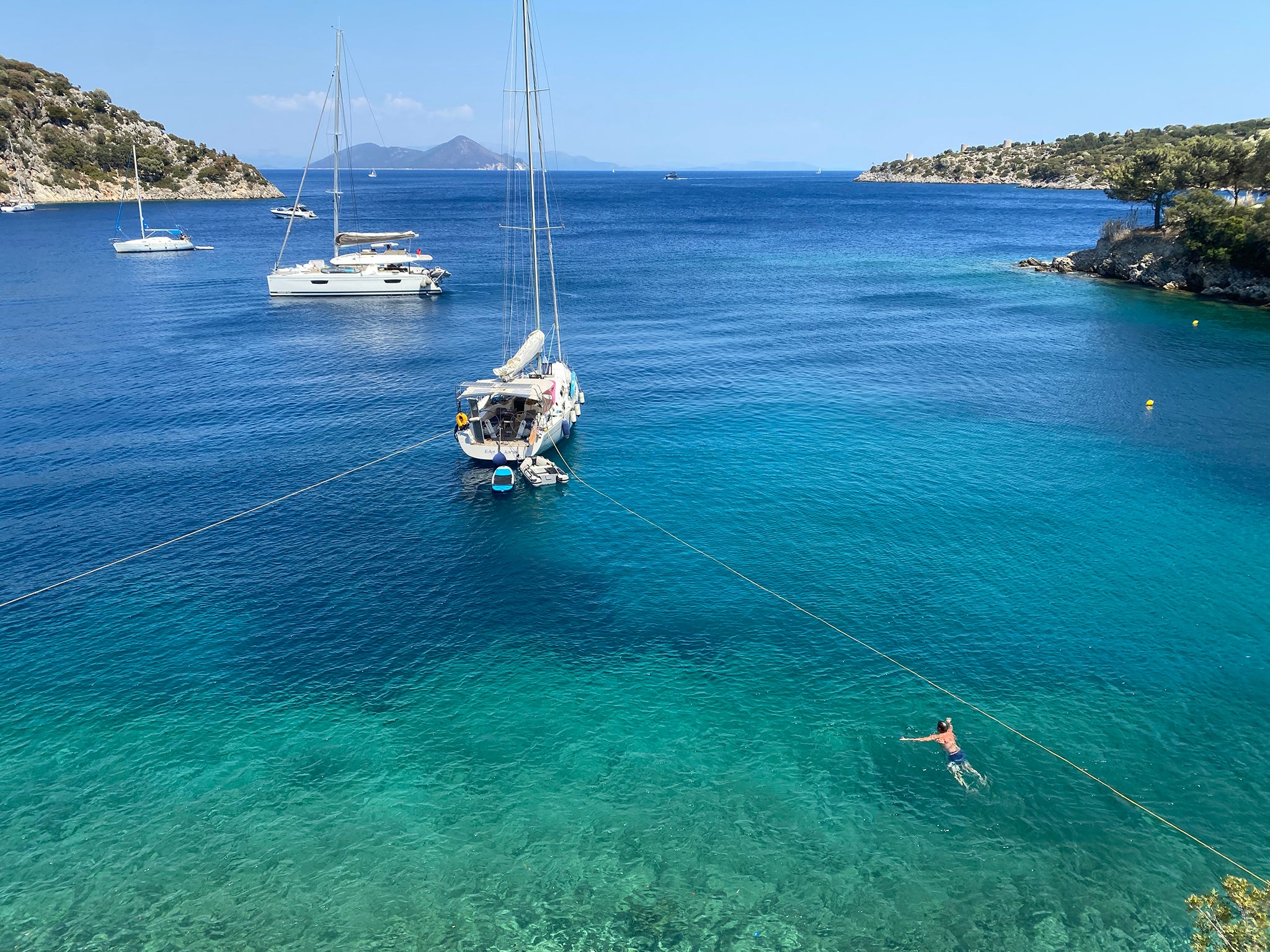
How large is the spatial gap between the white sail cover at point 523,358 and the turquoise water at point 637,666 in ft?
22.8

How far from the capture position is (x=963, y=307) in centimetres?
10094

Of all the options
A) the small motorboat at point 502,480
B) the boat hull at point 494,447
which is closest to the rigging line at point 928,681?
the boat hull at point 494,447

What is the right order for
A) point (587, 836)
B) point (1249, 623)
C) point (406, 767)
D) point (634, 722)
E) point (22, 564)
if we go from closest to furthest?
point (587, 836)
point (406, 767)
point (634, 722)
point (1249, 623)
point (22, 564)

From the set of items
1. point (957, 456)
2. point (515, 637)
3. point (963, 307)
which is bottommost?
point (515, 637)

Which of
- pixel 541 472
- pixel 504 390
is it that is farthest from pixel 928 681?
pixel 504 390

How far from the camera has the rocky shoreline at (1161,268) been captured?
92562 mm

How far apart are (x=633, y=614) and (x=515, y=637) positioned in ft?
18.4

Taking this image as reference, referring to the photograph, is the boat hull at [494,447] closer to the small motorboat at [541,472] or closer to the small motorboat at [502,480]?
the small motorboat at [541,472]

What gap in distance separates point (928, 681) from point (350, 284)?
9961 cm

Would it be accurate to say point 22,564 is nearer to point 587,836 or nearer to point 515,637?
point 515,637

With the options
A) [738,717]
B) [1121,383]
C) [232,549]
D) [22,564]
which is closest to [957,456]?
[1121,383]

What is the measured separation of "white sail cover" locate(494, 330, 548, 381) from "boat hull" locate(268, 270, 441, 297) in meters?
55.6

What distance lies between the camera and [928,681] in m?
31.4

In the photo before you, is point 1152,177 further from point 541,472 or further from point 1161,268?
point 541,472
